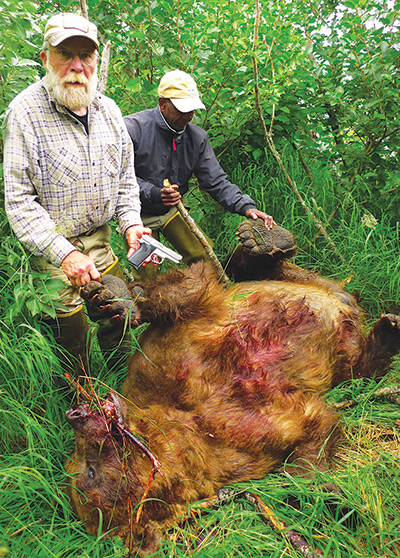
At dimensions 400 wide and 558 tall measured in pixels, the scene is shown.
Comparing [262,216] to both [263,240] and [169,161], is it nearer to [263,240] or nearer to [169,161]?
[263,240]

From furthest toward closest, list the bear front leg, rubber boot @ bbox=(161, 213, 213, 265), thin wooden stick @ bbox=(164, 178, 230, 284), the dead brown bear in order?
rubber boot @ bbox=(161, 213, 213, 265) < thin wooden stick @ bbox=(164, 178, 230, 284) < the bear front leg < the dead brown bear

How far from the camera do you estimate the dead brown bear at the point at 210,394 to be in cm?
192

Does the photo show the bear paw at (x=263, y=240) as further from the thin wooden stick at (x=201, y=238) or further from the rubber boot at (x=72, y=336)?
the rubber boot at (x=72, y=336)

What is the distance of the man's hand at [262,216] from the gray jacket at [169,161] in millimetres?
167

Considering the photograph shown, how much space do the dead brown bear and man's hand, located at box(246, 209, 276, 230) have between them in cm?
15

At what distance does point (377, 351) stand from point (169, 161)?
2148 mm

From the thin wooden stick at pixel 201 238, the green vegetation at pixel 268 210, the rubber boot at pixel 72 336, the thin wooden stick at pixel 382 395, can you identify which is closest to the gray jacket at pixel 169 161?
the green vegetation at pixel 268 210

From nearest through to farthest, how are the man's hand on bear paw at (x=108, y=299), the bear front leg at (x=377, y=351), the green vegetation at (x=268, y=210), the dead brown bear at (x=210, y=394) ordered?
the dead brown bear at (x=210, y=394) → the green vegetation at (x=268, y=210) → the man's hand on bear paw at (x=108, y=299) → the bear front leg at (x=377, y=351)

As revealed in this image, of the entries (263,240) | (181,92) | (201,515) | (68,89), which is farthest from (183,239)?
(201,515)

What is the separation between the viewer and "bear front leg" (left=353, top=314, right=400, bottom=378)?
2949 mm

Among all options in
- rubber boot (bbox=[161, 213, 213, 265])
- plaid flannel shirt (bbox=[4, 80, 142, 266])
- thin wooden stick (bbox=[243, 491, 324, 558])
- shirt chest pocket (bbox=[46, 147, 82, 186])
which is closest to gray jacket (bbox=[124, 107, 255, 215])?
rubber boot (bbox=[161, 213, 213, 265])

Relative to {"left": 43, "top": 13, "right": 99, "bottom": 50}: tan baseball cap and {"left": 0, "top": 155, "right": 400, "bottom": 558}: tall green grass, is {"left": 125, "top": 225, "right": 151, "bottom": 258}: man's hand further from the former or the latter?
{"left": 43, "top": 13, "right": 99, "bottom": 50}: tan baseball cap

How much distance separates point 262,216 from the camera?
10.7ft

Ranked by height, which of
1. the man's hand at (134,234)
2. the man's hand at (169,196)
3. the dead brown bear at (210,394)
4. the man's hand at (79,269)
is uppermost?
the man's hand at (169,196)
